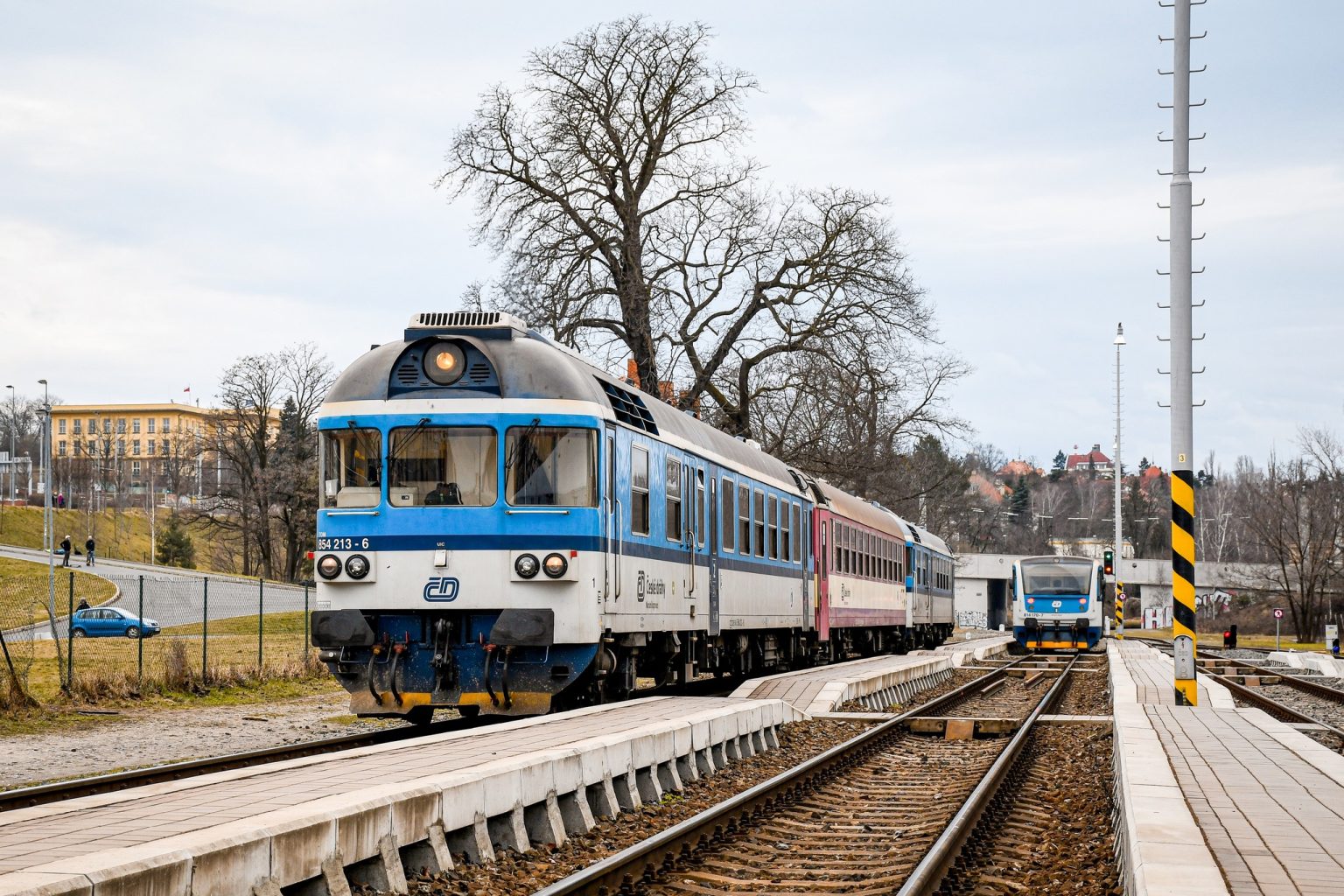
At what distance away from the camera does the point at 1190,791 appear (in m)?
8.98

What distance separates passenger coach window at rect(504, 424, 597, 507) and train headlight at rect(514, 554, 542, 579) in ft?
1.71

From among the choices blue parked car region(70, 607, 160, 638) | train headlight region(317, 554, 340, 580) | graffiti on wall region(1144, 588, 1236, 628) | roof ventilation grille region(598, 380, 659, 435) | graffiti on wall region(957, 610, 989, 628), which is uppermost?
roof ventilation grille region(598, 380, 659, 435)

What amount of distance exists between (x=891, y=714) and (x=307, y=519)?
5583 centimetres

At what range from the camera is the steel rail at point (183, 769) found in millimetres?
9617

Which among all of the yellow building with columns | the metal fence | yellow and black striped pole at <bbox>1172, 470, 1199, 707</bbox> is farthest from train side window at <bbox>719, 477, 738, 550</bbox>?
the yellow building with columns

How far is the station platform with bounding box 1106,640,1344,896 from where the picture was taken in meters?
6.20

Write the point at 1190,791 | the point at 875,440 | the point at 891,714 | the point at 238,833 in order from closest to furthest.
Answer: the point at 238,833 < the point at 1190,791 < the point at 891,714 < the point at 875,440

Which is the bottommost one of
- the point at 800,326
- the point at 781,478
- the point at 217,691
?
the point at 217,691

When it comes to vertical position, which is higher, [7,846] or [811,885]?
[7,846]

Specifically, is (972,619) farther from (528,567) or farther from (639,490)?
(528,567)

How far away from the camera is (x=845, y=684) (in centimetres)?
1855

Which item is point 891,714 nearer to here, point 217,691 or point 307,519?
point 217,691

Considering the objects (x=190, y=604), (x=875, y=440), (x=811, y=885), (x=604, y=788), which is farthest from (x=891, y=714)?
(x=190, y=604)

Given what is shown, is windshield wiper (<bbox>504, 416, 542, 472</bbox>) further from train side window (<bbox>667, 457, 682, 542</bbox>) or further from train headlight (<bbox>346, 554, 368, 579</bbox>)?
train side window (<bbox>667, 457, 682, 542</bbox>)
